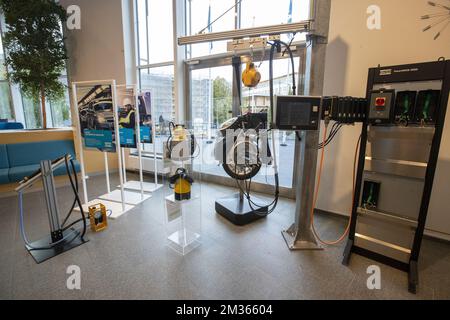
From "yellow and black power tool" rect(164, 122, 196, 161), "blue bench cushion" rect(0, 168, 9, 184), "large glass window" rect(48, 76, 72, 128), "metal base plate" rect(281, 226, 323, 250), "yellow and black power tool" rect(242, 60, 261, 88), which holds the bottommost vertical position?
"metal base plate" rect(281, 226, 323, 250)

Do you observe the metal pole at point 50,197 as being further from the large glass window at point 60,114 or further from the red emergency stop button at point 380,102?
the large glass window at point 60,114

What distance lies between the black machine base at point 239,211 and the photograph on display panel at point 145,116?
6.38ft

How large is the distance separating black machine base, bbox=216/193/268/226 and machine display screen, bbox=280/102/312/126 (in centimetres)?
135

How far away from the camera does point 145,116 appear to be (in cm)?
396

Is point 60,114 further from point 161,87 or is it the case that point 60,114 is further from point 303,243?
point 303,243

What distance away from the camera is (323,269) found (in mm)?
1928

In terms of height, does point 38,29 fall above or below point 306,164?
above

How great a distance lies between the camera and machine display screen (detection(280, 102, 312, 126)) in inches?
72.5

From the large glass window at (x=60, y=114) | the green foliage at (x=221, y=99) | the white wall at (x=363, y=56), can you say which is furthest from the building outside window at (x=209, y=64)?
the large glass window at (x=60, y=114)

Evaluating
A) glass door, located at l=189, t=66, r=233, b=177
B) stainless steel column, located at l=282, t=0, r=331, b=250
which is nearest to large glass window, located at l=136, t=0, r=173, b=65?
glass door, located at l=189, t=66, r=233, b=177

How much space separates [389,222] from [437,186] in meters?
0.86

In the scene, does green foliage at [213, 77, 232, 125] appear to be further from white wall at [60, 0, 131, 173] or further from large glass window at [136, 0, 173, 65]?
white wall at [60, 0, 131, 173]
